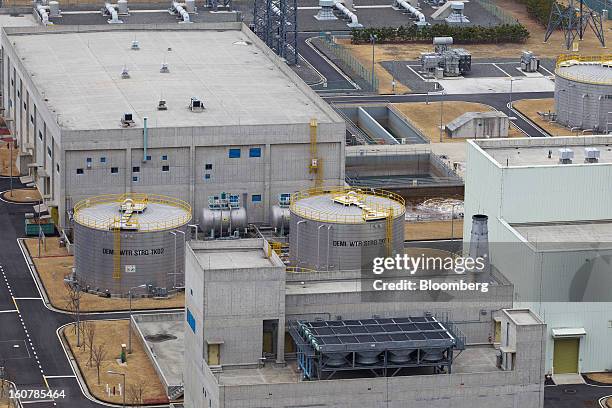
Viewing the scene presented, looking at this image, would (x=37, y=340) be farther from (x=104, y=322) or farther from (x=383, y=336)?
(x=383, y=336)

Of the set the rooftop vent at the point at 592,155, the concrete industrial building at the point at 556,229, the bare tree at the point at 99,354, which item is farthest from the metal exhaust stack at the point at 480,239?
the bare tree at the point at 99,354

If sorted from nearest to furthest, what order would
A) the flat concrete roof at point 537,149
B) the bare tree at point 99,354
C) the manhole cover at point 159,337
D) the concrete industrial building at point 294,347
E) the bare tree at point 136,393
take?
the concrete industrial building at point 294,347
the bare tree at point 136,393
the bare tree at point 99,354
the manhole cover at point 159,337
the flat concrete roof at point 537,149

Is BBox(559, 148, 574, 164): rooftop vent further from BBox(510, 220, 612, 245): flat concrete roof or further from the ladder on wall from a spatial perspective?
the ladder on wall

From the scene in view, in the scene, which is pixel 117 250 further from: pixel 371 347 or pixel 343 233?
pixel 371 347

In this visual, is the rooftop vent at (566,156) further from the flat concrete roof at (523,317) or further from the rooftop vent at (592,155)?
the flat concrete roof at (523,317)

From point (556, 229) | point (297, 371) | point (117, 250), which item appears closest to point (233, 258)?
point (297, 371)

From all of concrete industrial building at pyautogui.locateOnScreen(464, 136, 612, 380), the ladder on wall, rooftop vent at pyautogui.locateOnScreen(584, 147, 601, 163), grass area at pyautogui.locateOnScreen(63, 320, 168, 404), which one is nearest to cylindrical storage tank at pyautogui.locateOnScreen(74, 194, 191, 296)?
the ladder on wall
